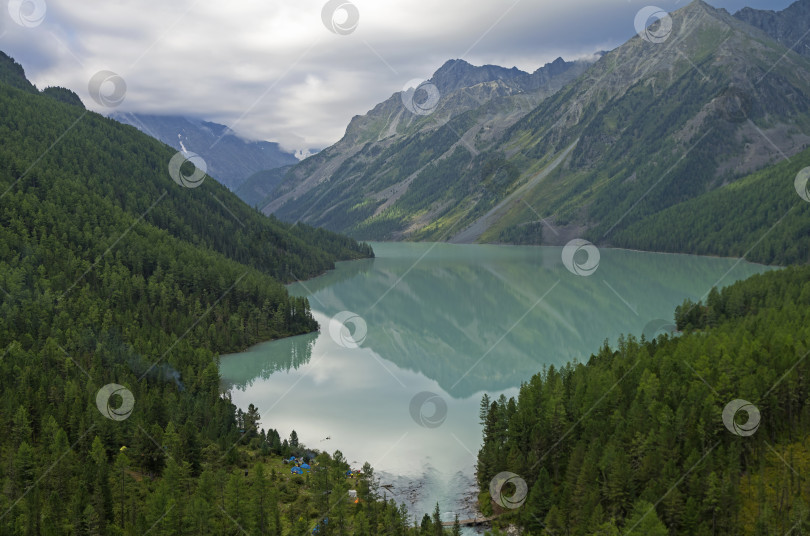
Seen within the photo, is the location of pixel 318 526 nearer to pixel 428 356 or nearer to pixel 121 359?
pixel 121 359

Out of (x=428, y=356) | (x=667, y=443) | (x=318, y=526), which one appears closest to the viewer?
(x=318, y=526)

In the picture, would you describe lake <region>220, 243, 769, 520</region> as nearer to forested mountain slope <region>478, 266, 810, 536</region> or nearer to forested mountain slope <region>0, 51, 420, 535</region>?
forested mountain slope <region>0, 51, 420, 535</region>

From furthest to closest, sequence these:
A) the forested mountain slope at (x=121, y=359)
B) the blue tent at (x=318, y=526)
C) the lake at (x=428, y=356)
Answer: the lake at (x=428, y=356) < the forested mountain slope at (x=121, y=359) < the blue tent at (x=318, y=526)

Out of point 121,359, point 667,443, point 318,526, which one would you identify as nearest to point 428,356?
point 121,359

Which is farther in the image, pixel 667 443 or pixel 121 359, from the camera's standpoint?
pixel 121 359

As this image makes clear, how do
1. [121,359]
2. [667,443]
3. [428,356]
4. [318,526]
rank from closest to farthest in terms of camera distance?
[318,526] → [667,443] → [121,359] → [428,356]

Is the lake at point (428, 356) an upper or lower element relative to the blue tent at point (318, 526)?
upper

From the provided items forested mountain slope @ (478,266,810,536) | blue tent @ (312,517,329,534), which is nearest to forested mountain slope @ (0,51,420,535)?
blue tent @ (312,517,329,534)

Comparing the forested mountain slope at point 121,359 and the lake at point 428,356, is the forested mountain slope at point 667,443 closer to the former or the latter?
the lake at point 428,356

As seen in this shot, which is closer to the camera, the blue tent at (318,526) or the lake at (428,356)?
the blue tent at (318,526)

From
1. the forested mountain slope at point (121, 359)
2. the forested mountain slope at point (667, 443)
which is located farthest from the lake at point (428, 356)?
the forested mountain slope at point (667, 443)
